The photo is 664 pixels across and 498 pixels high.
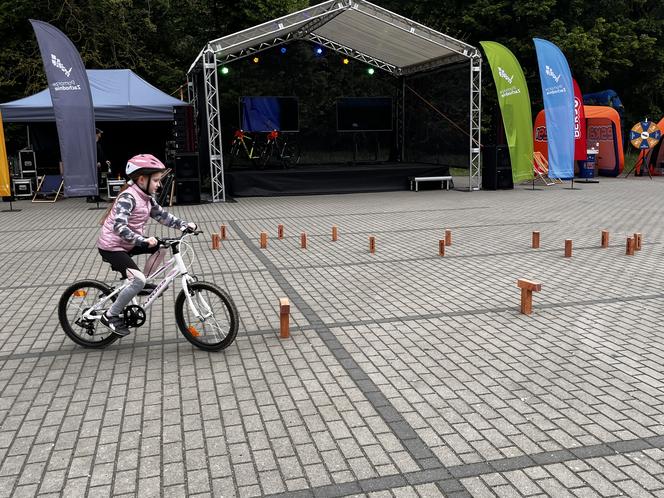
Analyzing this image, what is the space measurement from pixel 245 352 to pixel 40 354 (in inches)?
71.2

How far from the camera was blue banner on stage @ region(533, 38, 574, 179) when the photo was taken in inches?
689

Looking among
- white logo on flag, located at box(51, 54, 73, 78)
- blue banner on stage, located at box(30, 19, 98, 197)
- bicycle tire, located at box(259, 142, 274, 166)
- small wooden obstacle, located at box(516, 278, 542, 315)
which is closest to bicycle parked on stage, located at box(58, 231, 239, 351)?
small wooden obstacle, located at box(516, 278, 542, 315)

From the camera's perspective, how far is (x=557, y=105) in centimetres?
1756

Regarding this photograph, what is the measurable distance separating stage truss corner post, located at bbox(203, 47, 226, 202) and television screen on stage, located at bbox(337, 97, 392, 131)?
6275mm

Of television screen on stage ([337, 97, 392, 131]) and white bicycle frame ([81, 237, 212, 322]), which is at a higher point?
television screen on stage ([337, 97, 392, 131])

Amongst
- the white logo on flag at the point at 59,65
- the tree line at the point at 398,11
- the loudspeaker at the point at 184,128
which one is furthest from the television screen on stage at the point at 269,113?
the white logo on flag at the point at 59,65

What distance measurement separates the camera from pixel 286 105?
2242 centimetres

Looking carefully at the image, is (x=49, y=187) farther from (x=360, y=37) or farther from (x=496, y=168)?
(x=496, y=168)

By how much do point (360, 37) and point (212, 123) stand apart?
5.72 meters

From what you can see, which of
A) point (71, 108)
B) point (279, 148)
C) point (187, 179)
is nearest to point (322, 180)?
point (279, 148)

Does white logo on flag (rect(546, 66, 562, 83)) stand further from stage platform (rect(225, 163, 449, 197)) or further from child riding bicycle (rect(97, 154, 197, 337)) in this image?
child riding bicycle (rect(97, 154, 197, 337))

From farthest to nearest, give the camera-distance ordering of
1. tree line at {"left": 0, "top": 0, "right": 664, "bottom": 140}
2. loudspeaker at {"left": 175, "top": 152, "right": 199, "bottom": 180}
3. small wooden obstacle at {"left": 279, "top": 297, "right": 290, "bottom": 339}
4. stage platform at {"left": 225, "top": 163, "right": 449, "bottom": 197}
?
tree line at {"left": 0, "top": 0, "right": 664, "bottom": 140}, stage platform at {"left": 225, "top": 163, "right": 449, "bottom": 197}, loudspeaker at {"left": 175, "top": 152, "right": 199, "bottom": 180}, small wooden obstacle at {"left": 279, "top": 297, "right": 290, "bottom": 339}

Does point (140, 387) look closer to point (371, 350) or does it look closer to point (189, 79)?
point (371, 350)

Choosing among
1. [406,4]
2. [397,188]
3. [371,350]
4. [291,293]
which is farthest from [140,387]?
[406,4]
